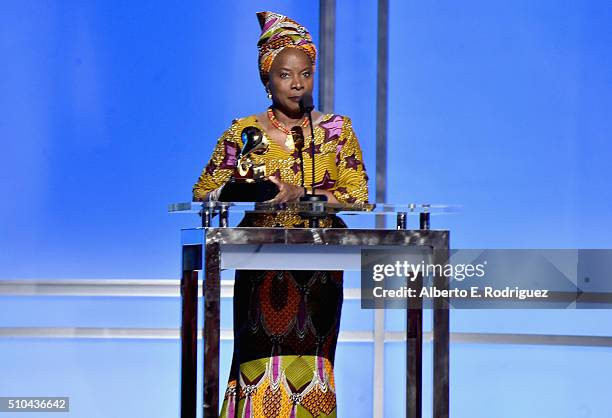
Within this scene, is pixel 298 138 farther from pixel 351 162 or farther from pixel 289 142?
pixel 351 162

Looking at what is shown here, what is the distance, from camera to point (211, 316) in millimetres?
2654

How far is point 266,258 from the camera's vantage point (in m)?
2.71

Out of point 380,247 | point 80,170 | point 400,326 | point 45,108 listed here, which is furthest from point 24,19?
point 380,247

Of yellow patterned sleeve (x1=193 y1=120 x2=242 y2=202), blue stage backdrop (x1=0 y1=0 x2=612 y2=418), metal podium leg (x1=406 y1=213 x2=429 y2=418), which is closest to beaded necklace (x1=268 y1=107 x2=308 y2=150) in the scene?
yellow patterned sleeve (x1=193 y1=120 x2=242 y2=202)

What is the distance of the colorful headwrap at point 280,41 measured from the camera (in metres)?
3.32

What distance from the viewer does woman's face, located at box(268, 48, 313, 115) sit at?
3291 millimetres

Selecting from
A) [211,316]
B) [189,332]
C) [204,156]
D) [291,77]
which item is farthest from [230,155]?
[204,156]

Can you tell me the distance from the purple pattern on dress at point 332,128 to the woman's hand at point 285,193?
0.40 metres

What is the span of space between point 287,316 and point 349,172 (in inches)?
17.9

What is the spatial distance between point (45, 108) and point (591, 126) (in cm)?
Result: 243

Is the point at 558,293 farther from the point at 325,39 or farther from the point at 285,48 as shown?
the point at 325,39

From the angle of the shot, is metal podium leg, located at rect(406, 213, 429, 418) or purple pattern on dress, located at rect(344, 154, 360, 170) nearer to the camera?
metal podium leg, located at rect(406, 213, 429, 418)

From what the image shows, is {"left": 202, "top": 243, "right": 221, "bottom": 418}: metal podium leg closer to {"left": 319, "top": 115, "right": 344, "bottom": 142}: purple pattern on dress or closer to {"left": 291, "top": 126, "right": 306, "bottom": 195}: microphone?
{"left": 291, "top": 126, "right": 306, "bottom": 195}: microphone

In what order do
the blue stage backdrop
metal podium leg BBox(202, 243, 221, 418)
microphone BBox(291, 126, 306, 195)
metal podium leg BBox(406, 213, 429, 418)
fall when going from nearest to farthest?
metal podium leg BBox(202, 243, 221, 418), metal podium leg BBox(406, 213, 429, 418), microphone BBox(291, 126, 306, 195), the blue stage backdrop
